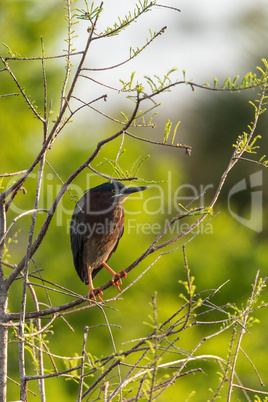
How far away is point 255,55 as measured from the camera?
9.28 m

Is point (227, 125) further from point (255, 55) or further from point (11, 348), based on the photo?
point (11, 348)

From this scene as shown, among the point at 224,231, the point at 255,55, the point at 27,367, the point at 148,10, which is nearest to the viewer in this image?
the point at 148,10

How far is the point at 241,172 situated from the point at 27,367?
231 inches

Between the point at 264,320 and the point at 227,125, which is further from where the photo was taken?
the point at 227,125

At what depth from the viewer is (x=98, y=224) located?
9.91 feet

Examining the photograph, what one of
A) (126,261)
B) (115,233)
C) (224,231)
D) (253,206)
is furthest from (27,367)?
(253,206)

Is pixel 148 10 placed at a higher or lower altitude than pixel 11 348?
higher

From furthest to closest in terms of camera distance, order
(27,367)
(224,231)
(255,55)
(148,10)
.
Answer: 1. (255,55)
2. (224,231)
3. (27,367)
4. (148,10)

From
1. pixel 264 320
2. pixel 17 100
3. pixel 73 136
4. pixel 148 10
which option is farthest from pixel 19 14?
pixel 148 10

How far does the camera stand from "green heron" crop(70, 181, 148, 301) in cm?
293

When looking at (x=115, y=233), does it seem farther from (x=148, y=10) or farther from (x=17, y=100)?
(x=17, y=100)

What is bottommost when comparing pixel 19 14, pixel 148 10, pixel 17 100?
pixel 148 10

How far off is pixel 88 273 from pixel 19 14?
3348 millimetres

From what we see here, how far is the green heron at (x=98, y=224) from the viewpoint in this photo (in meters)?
2.93
